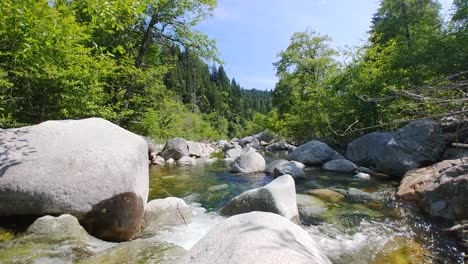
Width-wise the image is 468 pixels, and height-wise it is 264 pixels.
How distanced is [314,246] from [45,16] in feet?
24.4

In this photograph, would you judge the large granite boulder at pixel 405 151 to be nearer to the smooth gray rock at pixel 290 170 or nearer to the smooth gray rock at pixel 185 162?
the smooth gray rock at pixel 290 170

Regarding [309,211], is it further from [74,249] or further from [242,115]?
[242,115]

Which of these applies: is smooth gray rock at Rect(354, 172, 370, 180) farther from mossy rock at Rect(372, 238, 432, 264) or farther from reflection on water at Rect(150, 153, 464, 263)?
mossy rock at Rect(372, 238, 432, 264)

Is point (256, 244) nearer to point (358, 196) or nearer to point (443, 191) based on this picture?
point (443, 191)

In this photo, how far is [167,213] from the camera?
18.3 feet

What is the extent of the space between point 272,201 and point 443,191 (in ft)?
11.7

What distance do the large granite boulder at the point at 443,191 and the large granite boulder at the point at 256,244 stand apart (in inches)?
137

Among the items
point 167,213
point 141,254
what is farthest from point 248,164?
point 141,254

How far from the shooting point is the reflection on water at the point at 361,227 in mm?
4320

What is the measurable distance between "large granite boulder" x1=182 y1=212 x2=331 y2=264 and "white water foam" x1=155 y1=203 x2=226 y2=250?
1.60 m

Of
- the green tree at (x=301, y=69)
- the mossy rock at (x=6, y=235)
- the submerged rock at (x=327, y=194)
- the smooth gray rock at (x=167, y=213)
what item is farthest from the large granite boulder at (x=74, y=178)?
the green tree at (x=301, y=69)

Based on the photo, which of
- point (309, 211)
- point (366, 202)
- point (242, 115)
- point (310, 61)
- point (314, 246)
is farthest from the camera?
point (242, 115)

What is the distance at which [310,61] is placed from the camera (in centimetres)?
2903

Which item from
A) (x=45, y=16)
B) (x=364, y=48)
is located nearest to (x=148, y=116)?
(x=45, y=16)
